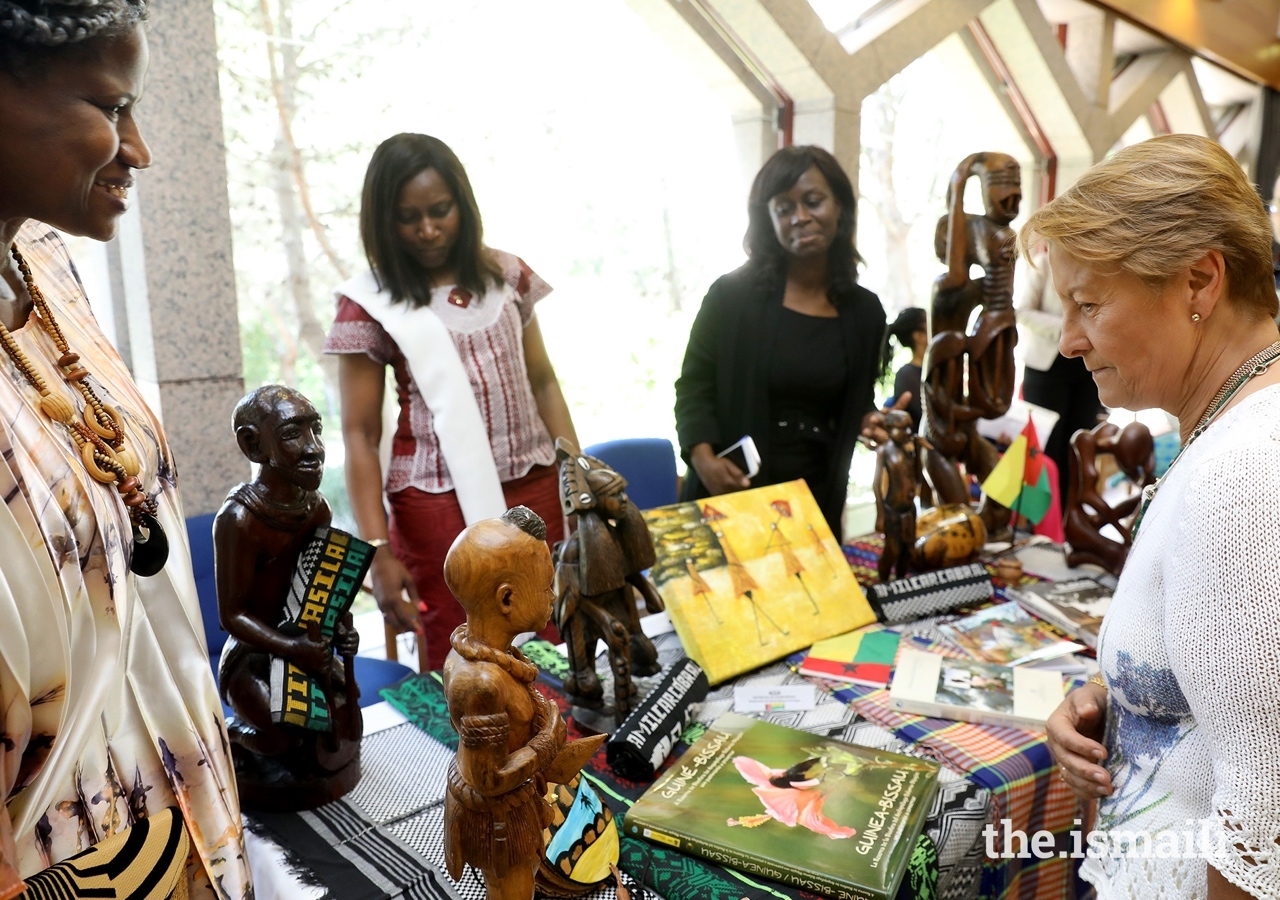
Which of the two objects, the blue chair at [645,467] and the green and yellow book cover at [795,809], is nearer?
the green and yellow book cover at [795,809]

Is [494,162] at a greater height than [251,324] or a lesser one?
greater

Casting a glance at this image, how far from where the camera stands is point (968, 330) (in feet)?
7.80

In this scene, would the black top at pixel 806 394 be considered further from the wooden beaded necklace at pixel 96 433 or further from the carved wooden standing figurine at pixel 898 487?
the wooden beaded necklace at pixel 96 433

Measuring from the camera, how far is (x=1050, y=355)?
12.9 ft

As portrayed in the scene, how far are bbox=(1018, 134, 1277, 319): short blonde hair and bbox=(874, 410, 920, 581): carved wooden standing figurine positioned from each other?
3.31ft

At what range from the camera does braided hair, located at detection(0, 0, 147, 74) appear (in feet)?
2.39

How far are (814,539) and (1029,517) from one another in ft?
2.84

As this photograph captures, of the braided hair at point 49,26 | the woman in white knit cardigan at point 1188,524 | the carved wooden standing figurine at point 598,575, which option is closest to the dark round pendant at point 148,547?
the braided hair at point 49,26

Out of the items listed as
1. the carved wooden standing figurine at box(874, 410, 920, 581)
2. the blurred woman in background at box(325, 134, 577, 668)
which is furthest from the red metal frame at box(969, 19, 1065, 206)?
→ the blurred woman in background at box(325, 134, 577, 668)

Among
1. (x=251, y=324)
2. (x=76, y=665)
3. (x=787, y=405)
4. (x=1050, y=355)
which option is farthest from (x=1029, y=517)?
A: (x=251, y=324)

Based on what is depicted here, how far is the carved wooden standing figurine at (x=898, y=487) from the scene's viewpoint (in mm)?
2016

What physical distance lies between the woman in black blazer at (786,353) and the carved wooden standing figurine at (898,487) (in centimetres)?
33

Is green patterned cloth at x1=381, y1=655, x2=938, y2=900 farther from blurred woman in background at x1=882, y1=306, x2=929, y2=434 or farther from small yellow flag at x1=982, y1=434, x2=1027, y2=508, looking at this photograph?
blurred woman in background at x1=882, y1=306, x2=929, y2=434

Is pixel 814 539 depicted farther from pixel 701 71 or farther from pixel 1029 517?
pixel 701 71
